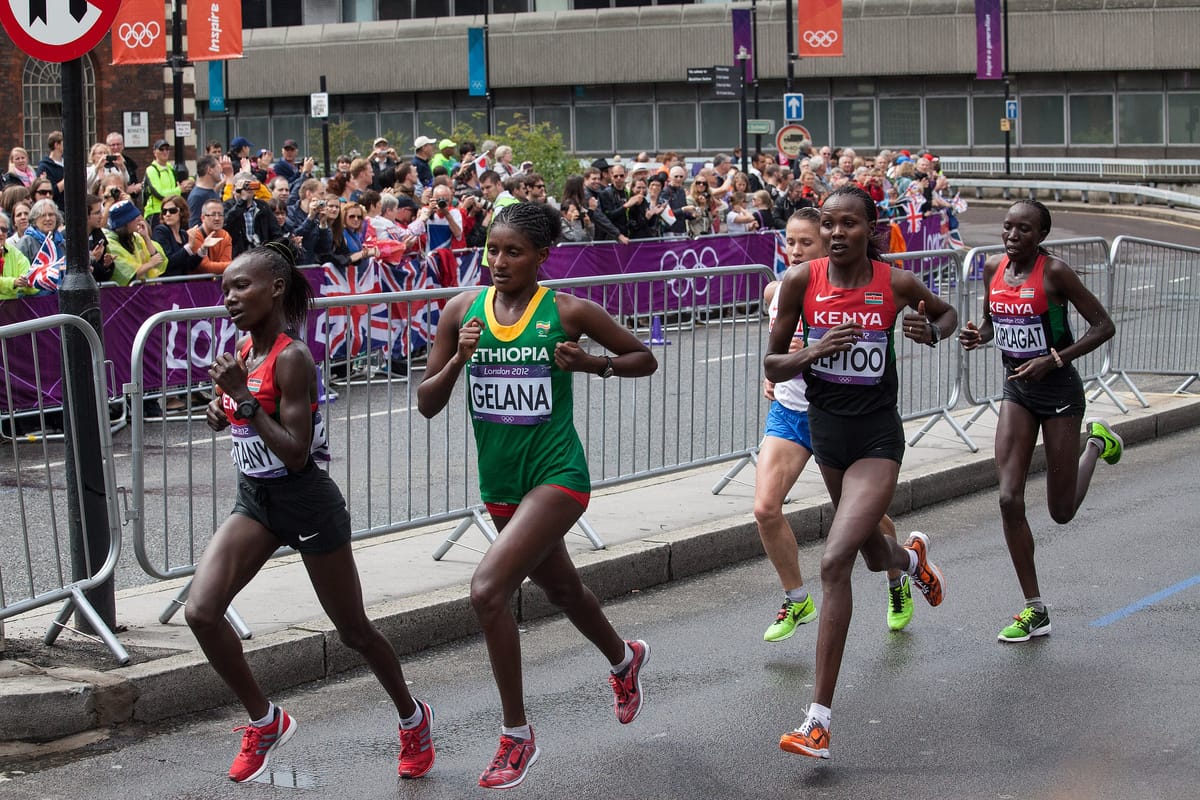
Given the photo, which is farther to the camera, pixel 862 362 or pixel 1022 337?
pixel 1022 337

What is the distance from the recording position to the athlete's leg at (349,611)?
5.32 meters

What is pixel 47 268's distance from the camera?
12.4 meters

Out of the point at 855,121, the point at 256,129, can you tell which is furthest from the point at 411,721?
the point at 256,129

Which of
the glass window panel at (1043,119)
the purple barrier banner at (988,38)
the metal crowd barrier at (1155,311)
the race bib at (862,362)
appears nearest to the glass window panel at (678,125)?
the glass window panel at (1043,119)

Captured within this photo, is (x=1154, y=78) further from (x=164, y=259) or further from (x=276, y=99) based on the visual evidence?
(x=164, y=259)

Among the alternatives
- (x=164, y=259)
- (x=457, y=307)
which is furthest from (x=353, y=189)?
(x=457, y=307)

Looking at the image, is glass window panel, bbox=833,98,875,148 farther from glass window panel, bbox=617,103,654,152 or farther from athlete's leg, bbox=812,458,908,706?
athlete's leg, bbox=812,458,908,706

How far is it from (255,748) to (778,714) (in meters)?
1.95

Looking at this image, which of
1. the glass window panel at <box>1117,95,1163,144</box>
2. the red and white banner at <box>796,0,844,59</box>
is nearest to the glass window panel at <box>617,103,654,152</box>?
the glass window panel at <box>1117,95,1163,144</box>

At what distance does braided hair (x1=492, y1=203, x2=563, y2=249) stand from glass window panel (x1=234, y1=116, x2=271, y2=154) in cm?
5783

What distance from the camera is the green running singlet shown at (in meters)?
5.39

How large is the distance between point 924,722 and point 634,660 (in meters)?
1.08

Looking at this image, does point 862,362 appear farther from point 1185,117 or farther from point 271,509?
point 1185,117

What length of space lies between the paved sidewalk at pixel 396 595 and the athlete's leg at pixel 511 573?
1.56m
